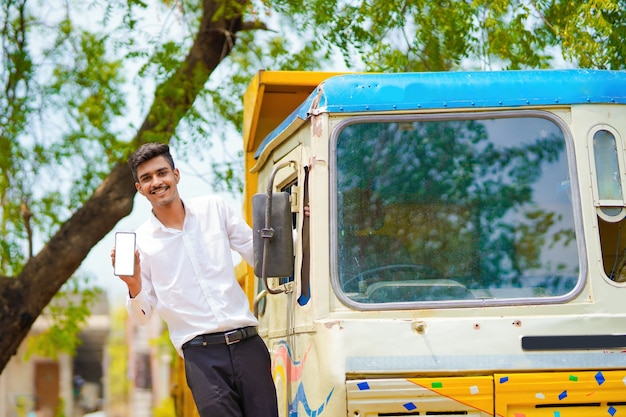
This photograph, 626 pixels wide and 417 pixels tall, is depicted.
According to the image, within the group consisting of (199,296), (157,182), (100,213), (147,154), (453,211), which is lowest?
(199,296)

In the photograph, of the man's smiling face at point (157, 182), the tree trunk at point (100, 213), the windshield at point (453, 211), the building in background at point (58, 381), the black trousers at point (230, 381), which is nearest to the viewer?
the windshield at point (453, 211)

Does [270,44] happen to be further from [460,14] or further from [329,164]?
[329,164]

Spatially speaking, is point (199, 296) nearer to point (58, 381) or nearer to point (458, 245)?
point (458, 245)

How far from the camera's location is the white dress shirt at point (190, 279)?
467 centimetres

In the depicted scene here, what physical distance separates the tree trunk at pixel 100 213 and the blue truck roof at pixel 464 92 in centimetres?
614

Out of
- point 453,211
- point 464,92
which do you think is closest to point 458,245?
point 453,211

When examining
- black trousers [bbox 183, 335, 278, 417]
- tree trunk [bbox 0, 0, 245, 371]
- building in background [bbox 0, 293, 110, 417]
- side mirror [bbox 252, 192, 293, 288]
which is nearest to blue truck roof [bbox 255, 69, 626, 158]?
side mirror [bbox 252, 192, 293, 288]

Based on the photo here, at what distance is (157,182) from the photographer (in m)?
4.80

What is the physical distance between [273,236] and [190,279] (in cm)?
52

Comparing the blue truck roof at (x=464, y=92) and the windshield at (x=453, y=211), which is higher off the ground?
the blue truck roof at (x=464, y=92)

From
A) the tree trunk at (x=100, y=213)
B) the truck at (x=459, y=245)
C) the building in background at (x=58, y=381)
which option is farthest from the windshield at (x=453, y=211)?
the building in background at (x=58, y=381)

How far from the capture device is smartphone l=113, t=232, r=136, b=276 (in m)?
4.48

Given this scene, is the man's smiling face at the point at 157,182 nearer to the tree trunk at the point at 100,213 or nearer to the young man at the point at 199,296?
the young man at the point at 199,296

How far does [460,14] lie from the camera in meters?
8.52
